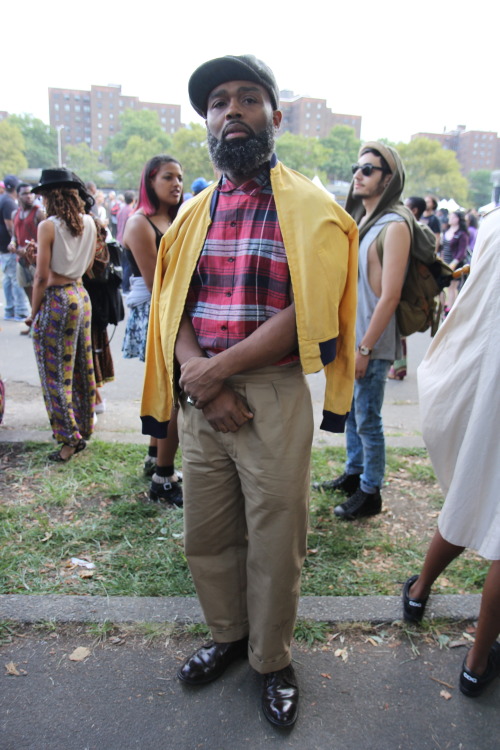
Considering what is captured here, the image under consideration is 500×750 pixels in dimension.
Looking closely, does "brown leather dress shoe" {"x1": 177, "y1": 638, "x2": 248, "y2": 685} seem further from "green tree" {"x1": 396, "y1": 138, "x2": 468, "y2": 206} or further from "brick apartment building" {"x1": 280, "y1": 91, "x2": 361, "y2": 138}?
"brick apartment building" {"x1": 280, "y1": 91, "x2": 361, "y2": 138}

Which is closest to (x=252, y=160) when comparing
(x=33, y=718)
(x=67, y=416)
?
(x=33, y=718)

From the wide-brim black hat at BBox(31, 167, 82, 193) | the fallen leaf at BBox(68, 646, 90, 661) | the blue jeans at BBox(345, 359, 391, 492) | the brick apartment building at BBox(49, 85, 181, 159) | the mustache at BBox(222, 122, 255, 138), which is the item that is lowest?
the fallen leaf at BBox(68, 646, 90, 661)

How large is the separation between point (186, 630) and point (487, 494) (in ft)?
4.66

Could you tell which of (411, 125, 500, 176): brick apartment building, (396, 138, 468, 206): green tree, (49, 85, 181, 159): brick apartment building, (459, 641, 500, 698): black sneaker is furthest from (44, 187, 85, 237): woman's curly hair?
(411, 125, 500, 176): brick apartment building

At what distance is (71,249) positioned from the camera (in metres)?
4.04

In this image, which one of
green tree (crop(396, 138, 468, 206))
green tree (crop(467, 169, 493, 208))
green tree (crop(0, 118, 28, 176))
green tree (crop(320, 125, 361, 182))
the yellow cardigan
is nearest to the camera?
the yellow cardigan

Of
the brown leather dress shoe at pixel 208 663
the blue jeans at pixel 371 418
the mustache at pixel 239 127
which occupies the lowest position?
the brown leather dress shoe at pixel 208 663

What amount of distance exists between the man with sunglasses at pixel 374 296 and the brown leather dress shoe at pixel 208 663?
1392 millimetres

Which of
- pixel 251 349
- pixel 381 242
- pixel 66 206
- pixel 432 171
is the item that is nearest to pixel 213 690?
pixel 251 349

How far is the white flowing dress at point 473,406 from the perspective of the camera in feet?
6.37

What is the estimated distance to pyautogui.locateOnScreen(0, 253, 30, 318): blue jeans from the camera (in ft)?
31.8

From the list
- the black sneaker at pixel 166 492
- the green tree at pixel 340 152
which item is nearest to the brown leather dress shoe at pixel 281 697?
the black sneaker at pixel 166 492

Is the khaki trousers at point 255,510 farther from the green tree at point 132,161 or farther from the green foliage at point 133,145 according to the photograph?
the green foliage at point 133,145

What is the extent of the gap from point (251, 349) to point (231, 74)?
950 mm
